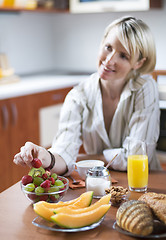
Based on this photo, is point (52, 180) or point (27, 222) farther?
point (52, 180)

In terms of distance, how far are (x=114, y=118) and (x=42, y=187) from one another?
32.3 inches

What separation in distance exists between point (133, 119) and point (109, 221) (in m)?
0.84

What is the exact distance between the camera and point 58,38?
4.61 m

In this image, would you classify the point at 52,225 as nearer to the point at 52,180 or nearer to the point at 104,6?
the point at 52,180

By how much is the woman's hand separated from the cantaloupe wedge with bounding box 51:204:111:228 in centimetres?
38

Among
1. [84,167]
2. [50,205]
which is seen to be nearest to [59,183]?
[50,205]

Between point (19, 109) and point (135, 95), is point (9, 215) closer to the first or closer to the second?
point (135, 95)

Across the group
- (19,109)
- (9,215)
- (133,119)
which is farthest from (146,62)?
(19,109)

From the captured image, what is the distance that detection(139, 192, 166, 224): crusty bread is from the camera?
108 centimetres

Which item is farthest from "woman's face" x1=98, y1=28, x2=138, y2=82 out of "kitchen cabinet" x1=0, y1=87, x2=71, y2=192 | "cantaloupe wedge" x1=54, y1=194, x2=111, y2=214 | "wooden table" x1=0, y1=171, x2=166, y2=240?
"kitchen cabinet" x1=0, y1=87, x2=71, y2=192

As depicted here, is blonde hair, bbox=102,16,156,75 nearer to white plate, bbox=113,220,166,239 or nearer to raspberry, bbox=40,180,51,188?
raspberry, bbox=40,180,51,188

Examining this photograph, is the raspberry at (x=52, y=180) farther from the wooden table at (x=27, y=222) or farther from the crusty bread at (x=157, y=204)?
the crusty bread at (x=157, y=204)

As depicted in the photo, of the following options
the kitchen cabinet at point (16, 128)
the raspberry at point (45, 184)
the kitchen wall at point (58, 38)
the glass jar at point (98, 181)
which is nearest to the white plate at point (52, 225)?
the raspberry at point (45, 184)

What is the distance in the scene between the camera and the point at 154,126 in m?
1.91
